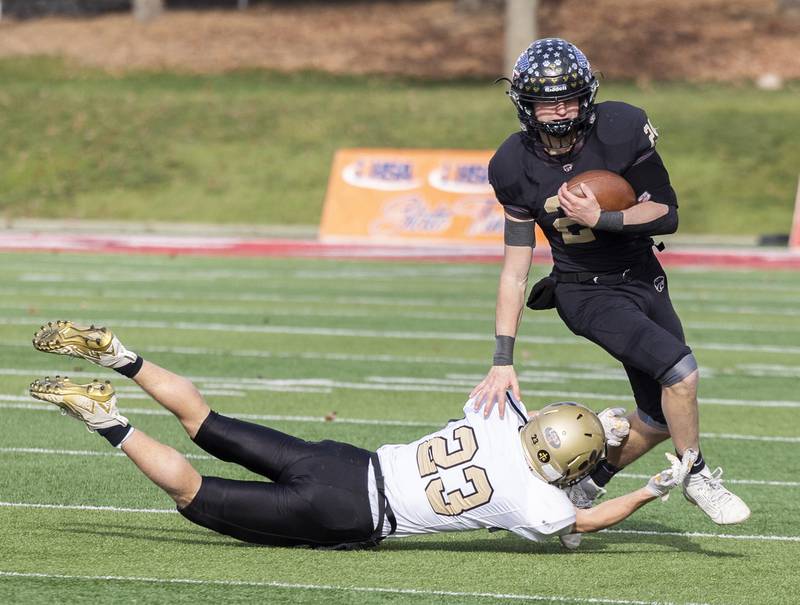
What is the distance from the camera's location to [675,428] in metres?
6.38

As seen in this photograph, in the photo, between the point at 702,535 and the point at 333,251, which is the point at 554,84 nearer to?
the point at 702,535

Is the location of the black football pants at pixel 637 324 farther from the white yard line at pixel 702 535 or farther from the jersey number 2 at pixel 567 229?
the white yard line at pixel 702 535

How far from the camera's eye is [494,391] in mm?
6160

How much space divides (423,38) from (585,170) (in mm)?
33106

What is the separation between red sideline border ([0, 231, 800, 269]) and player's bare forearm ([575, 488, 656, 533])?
14007 mm

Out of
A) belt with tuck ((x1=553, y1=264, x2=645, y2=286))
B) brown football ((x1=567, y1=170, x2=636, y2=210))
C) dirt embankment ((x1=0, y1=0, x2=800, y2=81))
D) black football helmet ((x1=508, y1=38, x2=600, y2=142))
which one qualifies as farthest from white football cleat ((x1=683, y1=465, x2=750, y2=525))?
dirt embankment ((x1=0, y1=0, x2=800, y2=81))

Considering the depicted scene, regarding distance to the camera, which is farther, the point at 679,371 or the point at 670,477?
the point at 679,371

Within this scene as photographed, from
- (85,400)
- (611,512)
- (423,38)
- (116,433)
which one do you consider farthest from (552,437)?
(423,38)

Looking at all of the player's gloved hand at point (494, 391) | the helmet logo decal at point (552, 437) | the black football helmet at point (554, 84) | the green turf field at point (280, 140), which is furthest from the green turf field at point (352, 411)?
the green turf field at point (280, 140)

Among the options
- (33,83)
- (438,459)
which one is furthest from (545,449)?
(33,83)

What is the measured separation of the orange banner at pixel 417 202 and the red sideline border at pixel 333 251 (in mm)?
302

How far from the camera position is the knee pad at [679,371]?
6.28m

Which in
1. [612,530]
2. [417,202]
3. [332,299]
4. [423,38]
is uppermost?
[612,530]

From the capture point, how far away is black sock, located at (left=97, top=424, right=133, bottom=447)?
6.05m
